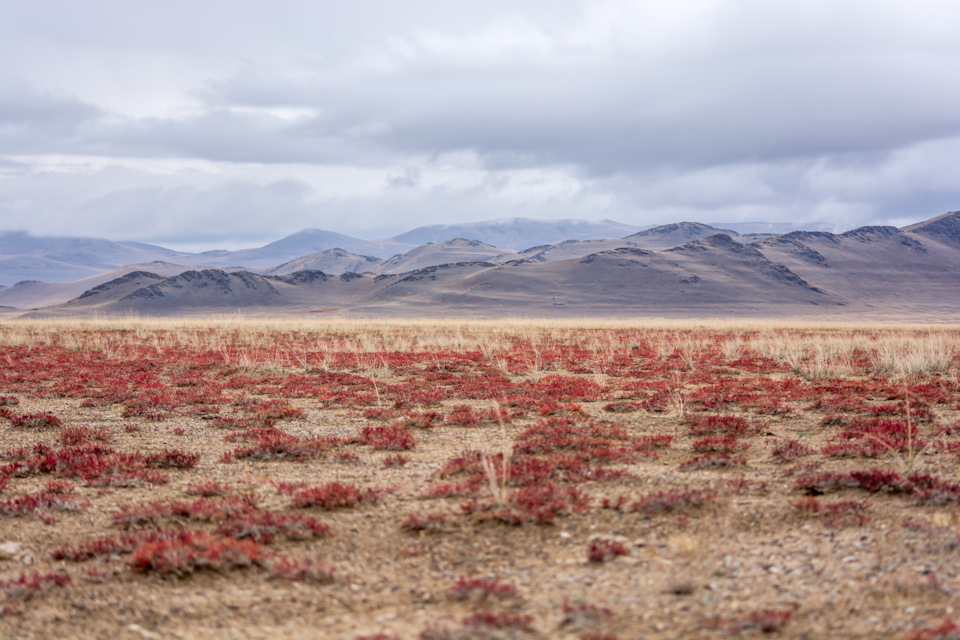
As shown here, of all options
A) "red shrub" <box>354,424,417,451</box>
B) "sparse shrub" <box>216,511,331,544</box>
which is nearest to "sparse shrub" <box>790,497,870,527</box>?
"sparse shrub" <box>216,511,331,544</box>

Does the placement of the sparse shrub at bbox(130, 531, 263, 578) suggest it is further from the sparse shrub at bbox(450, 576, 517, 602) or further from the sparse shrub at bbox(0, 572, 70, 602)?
the sparse shrub at bbox(450, 576, 517, 602)

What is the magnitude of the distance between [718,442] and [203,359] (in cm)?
1707

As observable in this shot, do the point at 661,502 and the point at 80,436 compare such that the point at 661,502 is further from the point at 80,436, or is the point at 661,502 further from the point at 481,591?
the point at 80,436

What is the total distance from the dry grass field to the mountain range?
6929cm

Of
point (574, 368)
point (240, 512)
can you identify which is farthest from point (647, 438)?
point (574, 368)

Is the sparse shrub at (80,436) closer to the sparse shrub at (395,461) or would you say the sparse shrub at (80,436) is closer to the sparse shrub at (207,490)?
the sparse shrub at (207,490)

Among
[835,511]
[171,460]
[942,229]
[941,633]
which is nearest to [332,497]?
[171,460]

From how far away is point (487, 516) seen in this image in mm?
5734

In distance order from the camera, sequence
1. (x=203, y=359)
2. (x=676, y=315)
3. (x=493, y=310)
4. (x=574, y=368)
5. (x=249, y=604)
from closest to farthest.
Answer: (x=249, y=604) < (x=574, y=368) < (x=203, y=359) < (x=676, y=315) < (x=493, y=310)

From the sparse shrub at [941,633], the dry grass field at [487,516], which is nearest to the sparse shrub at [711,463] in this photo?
the dry grass field at [487,516]

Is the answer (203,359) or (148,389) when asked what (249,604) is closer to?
(148,389)

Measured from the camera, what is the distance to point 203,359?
66.8 ft

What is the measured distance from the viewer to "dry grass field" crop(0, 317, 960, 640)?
13.6 ft

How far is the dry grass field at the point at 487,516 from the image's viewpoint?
13.6 ft
